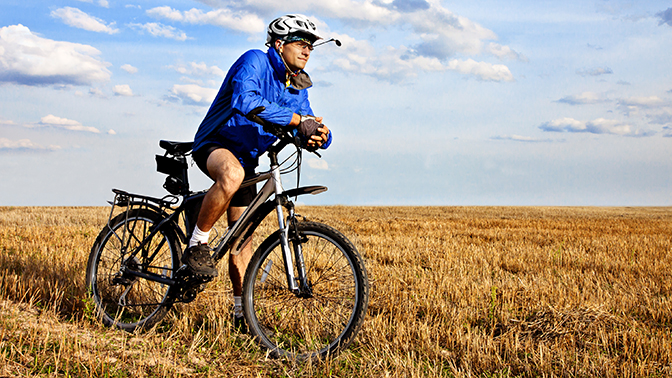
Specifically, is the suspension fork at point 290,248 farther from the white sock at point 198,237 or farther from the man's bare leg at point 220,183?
the white sock at point 198,237

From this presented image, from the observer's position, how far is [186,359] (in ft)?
11.6

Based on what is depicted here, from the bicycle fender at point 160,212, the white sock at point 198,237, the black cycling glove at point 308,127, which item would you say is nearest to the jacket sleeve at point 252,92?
the black cycling glove at point 308,127

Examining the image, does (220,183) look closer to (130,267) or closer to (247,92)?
(247,92)

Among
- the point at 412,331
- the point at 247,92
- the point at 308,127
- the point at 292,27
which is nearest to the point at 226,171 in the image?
the point at 247,92

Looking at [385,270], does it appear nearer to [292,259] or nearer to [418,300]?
[418,300]

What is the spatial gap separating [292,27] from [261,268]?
1.99 metres

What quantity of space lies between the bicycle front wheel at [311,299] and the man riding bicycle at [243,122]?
0.44 meters

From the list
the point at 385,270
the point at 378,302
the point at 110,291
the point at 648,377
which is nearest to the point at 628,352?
the point at 648,377

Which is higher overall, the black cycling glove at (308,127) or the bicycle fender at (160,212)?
the black cycling glove at (308,127)

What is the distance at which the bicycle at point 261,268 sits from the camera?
365 centimetres

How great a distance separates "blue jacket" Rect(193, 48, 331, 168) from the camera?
12.4ft

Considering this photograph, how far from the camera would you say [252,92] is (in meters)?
3.65

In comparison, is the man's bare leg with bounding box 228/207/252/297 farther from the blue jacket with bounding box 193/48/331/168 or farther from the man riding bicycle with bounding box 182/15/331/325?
the blue jacket with bounding box 193/48/331/168

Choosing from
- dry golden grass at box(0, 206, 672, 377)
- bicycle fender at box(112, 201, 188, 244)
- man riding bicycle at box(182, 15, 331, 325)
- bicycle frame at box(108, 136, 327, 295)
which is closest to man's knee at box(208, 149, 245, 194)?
man riding bicycle at box(182, 15, 331, 325)
